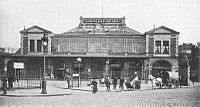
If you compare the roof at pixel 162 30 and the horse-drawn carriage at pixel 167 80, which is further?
the roof at pixel 162 30

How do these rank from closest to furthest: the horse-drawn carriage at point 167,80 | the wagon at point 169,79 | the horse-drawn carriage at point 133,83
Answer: the horse-drawn carriage at point 133,83 < the horse-drawn carriage at point 167,80 < the wagon at point 169,79

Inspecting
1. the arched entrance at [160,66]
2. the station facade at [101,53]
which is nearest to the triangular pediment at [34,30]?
the station facade at [101,53]

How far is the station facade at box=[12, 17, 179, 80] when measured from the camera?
4625 cm

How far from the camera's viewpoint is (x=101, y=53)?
46812 millimetres

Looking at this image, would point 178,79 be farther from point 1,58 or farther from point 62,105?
point 1,58

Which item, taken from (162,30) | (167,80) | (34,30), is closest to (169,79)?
(167,80)

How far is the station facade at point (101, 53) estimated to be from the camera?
4625 cm

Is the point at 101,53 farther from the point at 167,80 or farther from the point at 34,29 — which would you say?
the point at 167,80

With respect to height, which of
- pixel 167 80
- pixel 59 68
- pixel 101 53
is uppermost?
pixel 101 53

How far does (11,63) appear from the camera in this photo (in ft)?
154

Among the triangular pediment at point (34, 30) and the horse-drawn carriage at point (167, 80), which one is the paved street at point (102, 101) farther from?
the triangular pediment at point (34, 30)

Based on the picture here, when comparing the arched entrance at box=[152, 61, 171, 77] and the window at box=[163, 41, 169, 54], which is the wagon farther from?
the window at box=[163, 41, 169, 54]

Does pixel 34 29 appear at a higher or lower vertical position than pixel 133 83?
higher

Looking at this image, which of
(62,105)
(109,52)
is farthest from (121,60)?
(62,105)
